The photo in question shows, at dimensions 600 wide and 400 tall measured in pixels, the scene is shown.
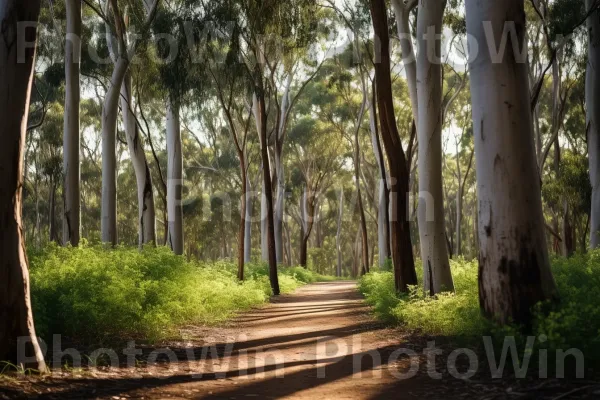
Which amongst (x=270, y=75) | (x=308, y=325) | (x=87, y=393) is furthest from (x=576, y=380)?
(x=270, y=75)

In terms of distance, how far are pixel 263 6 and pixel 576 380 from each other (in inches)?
505

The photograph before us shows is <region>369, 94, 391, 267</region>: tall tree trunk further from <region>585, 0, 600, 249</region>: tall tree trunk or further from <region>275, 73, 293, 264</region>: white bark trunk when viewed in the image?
<region>585, 0, 600, 249</region>: tall tree trunk

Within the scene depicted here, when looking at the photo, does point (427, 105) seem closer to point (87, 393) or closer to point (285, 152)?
point (87, 393)

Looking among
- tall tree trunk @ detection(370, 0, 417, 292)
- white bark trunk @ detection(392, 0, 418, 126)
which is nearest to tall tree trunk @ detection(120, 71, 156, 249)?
tall tree trunk @ detection(370, 0, 417, 292)

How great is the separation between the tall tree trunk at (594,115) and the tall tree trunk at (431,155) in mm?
5452

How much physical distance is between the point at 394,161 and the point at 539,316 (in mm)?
6077

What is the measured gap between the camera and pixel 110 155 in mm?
13711

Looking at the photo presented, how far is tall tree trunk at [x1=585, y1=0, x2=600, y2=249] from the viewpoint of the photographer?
42.9ft

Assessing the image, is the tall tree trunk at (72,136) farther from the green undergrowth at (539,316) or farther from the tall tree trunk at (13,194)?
the tall tree trunk at (13,194)

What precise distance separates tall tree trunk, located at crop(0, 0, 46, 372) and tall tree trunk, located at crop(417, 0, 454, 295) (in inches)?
246

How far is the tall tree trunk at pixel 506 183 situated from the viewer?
5.76 metres

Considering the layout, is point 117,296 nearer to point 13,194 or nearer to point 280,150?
point 13,194

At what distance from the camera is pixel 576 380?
14.7 ft

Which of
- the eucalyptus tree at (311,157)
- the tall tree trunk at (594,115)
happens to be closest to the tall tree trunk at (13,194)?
the tall tree trunk at (594,115)
